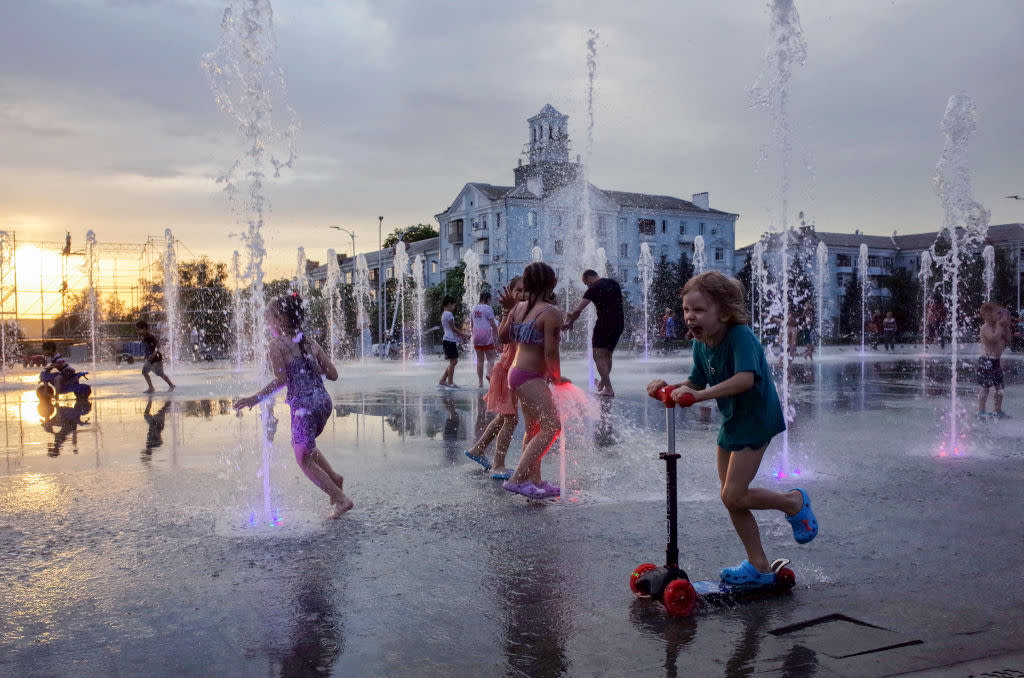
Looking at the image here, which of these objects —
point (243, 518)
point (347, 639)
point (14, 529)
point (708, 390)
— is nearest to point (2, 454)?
point (14, 529)

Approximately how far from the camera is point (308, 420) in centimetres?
557

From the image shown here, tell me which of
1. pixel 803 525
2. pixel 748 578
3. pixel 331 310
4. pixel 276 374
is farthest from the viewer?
pixel 331 310

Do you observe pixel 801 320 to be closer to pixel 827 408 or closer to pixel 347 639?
pixel 827 408

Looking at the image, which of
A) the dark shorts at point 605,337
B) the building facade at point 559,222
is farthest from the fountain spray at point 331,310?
the dark shorts at point 605,337

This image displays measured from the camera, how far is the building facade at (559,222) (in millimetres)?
71250

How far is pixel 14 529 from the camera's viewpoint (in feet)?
18.1

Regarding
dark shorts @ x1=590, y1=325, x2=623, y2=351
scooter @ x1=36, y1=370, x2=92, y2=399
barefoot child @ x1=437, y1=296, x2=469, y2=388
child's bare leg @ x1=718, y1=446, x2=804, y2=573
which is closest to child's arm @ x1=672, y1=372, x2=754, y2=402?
child's bare leg @ x1=718, y1=446, x2=804, y2=573

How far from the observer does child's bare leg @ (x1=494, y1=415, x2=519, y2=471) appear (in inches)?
274

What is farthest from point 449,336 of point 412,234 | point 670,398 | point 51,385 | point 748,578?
point 412,234

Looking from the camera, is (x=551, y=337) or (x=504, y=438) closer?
(x=551, y=337)

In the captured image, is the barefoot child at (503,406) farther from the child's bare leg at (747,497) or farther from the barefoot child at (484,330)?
the barefoot child at (484,330)

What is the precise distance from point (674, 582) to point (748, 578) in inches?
19.3

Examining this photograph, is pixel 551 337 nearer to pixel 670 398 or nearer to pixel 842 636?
pixel 670 398

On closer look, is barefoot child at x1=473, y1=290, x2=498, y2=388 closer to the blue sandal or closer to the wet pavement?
the wet pavement
